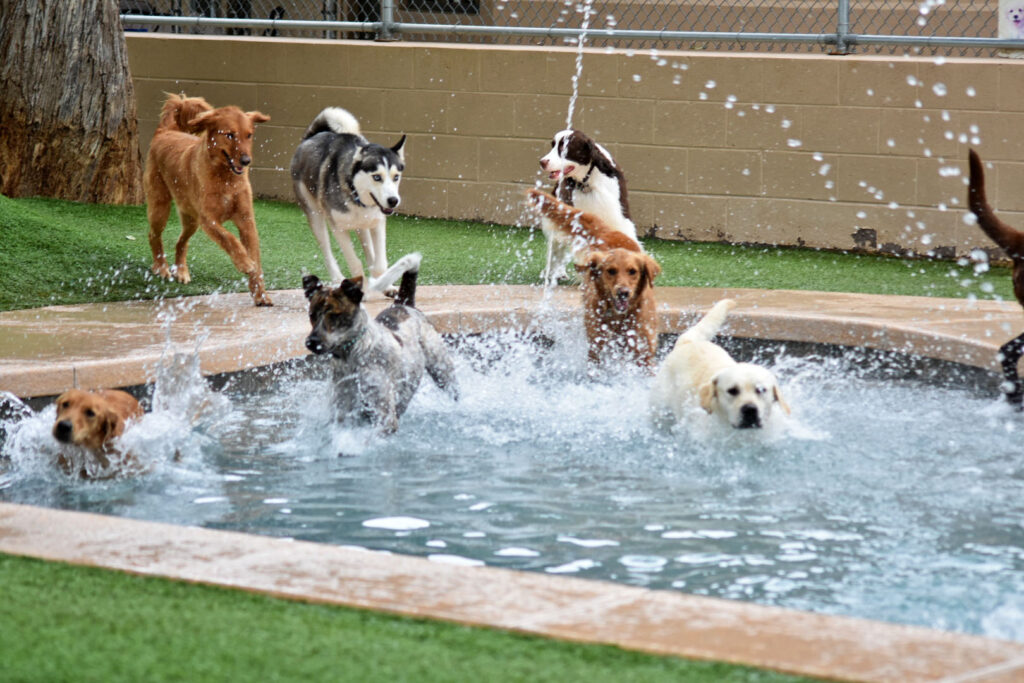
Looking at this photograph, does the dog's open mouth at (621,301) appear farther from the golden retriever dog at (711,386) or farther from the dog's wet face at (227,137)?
the dog's wet face at (227,137)

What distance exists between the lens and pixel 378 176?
8578mm

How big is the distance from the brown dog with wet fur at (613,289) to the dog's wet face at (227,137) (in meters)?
2.07

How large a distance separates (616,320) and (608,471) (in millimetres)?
1942

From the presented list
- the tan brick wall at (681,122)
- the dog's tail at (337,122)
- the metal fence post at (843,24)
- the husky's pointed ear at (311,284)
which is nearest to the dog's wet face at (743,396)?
the husky's pointed ear at (311,284)

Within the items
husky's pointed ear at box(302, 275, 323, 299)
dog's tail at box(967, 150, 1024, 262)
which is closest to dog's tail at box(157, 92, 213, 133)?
husky's pointed ear at box(302, 275, 323, 299)

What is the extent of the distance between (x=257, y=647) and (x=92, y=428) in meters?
2.26

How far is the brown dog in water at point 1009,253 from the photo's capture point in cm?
645

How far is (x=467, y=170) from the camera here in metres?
12.8

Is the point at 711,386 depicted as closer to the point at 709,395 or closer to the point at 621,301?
the point at 709,395

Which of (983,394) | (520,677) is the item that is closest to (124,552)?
(520,677)

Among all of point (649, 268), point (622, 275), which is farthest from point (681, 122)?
point (622, 275)

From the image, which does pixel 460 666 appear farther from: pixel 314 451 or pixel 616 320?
pixel 616 320

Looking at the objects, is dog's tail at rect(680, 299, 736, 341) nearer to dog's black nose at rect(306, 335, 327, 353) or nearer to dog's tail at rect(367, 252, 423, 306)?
dog's tail at rect(367, 252, 423, 306)

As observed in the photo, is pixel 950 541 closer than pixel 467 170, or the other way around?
pixel 950 541
